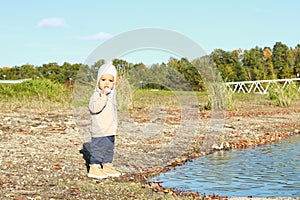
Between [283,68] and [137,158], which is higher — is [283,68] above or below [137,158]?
above

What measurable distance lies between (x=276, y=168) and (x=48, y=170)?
283 cm

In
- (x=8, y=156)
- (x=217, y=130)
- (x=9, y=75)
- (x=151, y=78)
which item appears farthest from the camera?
(x=9, y=75)

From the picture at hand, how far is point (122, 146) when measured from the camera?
7570 mm

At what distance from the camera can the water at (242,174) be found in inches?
199

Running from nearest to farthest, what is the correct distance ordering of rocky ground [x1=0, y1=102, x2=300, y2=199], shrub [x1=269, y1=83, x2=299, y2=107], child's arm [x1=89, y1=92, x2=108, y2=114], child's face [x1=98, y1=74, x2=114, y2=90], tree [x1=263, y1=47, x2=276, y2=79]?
1. rocky ground [x1=0, y1=102, x2=300, y2=199]
2. child's arm [x1=89, y1=92, x2=108, y2=114]
3. child's face [x1=98, y1=74, x2=114, y2=90]
4. shrub [x1=269, y1=83, x2=299, y2=107]
5. tree [x1=263, y1=47, x2=276, y2=79]

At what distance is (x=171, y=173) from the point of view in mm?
5859

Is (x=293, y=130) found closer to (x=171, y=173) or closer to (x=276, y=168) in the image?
(x=276, y=168)

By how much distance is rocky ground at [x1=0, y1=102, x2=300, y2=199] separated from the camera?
15.4ft

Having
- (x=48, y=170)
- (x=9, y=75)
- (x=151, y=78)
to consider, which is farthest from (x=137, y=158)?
(x=9, y=75)

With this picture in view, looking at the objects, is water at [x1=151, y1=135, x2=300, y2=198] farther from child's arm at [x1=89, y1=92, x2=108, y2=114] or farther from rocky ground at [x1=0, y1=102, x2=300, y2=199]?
child's arm at [x1=89, y1=92, x2=108, y2=114]

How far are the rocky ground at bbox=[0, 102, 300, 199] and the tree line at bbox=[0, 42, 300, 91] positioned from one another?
1.06 metres

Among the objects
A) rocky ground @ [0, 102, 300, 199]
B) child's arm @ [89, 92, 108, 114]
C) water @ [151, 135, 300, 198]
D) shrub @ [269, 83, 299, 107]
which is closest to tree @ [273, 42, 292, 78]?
shrub @ [269, 83, 299, 107]

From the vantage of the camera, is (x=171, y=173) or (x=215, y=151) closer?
(x=171, y=173)

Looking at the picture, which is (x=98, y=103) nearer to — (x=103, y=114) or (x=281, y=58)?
(x=103, y=114)
